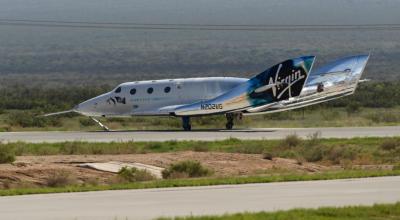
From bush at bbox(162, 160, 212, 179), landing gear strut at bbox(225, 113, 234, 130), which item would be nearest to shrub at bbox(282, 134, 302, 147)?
bush at bbox(162, 160, 212, 179)

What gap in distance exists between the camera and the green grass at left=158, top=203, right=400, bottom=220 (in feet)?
55.7

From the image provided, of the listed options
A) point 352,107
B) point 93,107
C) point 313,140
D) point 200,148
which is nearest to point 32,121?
point 93,107

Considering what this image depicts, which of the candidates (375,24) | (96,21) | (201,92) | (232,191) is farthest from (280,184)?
(96,21)

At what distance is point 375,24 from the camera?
169 meters

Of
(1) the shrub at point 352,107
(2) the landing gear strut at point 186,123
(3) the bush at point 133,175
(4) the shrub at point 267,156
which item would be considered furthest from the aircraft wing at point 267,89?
(3) the bush at point 133,175

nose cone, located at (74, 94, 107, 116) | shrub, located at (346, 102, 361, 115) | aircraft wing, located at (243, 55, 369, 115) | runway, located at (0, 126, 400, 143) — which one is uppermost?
aircraft wing, located at (243, 55, 369, 115)

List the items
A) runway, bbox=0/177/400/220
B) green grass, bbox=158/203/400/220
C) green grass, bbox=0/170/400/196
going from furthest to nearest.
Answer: green grass, bbox=0/170/400/196 → runway, bbox=0/177/400/220 → green grass, bbox=158/203/400/220

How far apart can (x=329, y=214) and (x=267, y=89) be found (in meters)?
30.0

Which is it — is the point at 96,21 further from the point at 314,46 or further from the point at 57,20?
the point at 314,46

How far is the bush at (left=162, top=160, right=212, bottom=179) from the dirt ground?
0.89 m

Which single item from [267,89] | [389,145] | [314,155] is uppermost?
[267,89]

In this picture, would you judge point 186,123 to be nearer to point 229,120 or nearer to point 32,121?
point 229,120

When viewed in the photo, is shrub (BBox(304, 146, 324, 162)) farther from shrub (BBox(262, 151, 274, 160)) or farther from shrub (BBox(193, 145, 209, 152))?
shrub (BBox(193, 145, 209, 152))

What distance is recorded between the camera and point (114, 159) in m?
31.0
